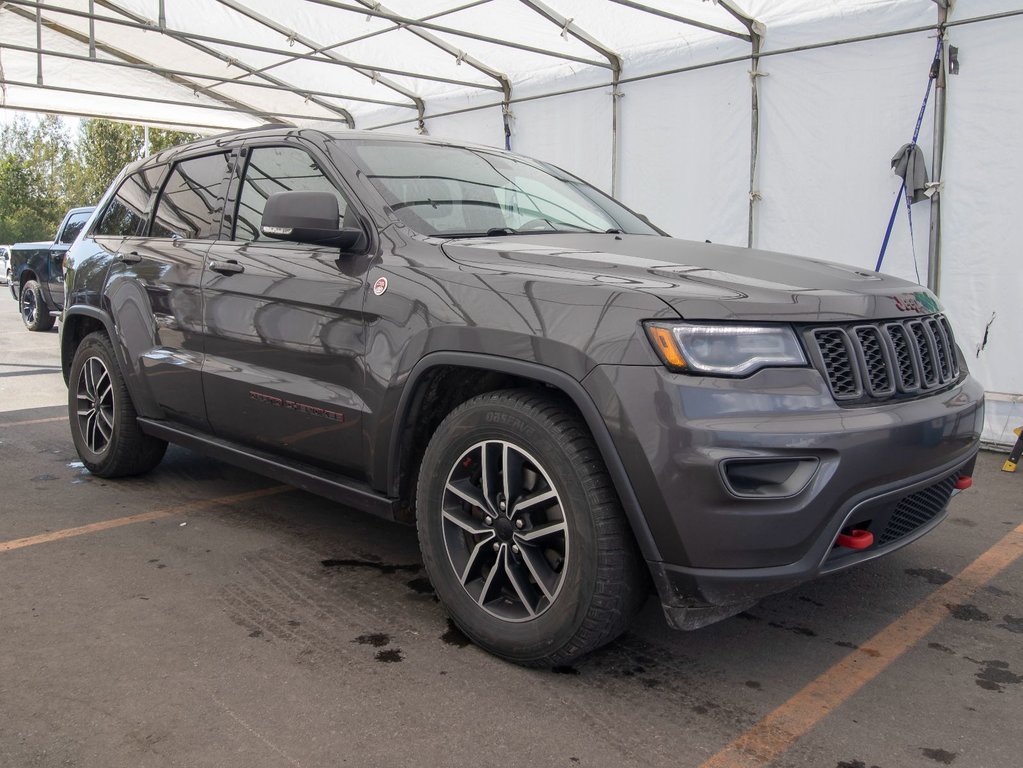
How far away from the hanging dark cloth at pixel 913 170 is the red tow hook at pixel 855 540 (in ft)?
17.6

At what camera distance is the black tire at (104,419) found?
4.67 m

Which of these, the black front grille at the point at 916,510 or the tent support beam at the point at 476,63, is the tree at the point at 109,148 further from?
the black front grille at the point at 916,510

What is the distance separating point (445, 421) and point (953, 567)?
94.0 inches

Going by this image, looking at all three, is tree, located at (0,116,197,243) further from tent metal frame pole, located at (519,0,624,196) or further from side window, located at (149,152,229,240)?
side window, located at (149,152,229,240)

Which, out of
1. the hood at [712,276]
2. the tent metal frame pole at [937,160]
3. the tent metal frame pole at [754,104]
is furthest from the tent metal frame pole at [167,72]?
the hood at [712,276]

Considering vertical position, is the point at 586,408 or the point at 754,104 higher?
the point at 754,104

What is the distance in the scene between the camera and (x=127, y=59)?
1305 cm

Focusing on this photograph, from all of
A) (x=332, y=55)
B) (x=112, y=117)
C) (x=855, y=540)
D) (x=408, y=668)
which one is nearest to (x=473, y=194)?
(x=408, y=668)

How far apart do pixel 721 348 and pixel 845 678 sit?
1188 millimetres

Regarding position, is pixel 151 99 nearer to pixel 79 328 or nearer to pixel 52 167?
pixel 79 328

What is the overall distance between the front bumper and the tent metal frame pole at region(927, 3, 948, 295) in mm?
5165

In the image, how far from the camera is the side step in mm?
3270

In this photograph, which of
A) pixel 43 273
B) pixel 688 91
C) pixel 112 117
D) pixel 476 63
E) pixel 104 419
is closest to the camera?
pixel 104 419

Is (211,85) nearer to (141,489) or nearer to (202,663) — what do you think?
(141,489)
